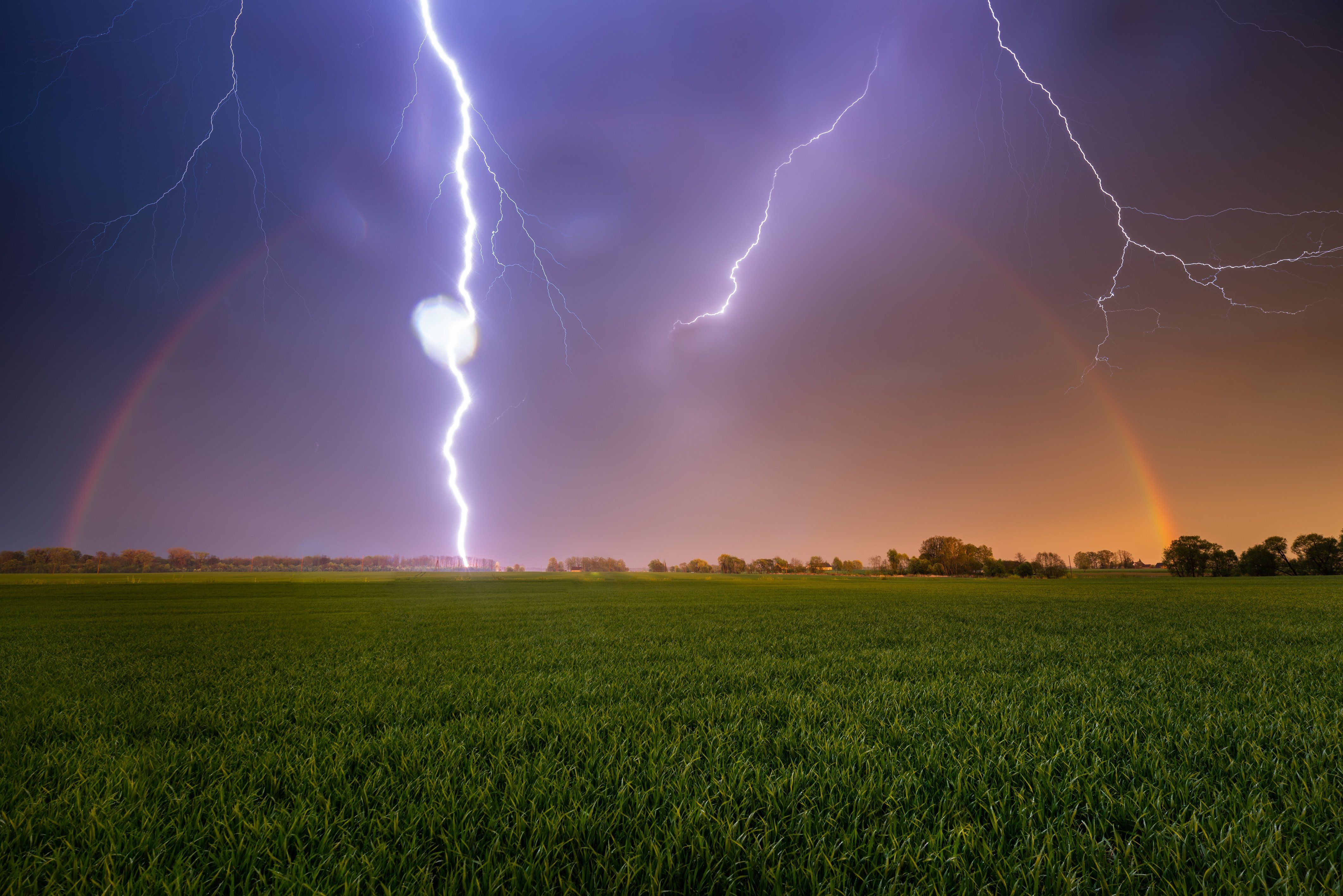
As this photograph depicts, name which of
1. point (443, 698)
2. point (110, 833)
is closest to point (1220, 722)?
point (443, 698)

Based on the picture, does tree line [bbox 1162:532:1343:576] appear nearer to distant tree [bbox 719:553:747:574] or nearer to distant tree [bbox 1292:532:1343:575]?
distant tree [bbox 1292:532:1343:575]

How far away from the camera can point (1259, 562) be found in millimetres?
78750

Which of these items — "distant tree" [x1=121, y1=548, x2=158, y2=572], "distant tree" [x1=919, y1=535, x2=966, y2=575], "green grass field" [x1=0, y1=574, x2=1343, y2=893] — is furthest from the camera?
"distant tree" [x1=121, y1=548, x2=158, y2=572]

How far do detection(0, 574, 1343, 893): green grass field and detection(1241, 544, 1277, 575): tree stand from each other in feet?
366

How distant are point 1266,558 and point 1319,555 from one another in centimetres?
831

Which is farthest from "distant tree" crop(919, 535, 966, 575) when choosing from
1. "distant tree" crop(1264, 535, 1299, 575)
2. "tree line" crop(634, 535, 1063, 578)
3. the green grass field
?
the green grass field

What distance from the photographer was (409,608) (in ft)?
75.3

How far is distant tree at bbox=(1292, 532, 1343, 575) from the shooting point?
77375mm

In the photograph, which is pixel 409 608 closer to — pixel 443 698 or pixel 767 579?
pixel 443 698

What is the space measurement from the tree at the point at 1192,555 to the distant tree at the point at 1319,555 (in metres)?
9.10

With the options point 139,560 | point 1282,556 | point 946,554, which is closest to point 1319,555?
point 1282,556

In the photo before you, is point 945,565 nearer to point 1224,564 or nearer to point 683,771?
point 1224,564

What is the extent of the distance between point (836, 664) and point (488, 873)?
21.1 ft

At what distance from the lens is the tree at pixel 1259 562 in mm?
78500
